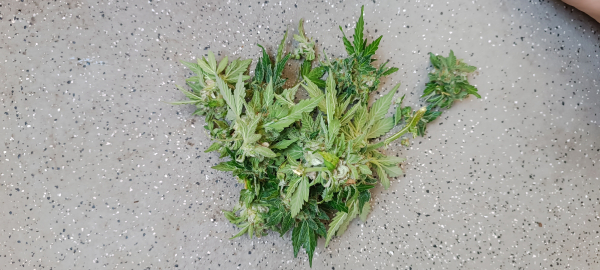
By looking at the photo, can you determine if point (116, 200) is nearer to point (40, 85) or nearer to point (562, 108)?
point (40, 85)

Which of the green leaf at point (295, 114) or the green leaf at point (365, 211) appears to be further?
the green leaf at point (365, 211)

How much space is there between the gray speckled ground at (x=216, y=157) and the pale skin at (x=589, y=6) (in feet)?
0.08

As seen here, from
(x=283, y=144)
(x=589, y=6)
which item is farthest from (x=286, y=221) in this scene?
(x=589, y=6)

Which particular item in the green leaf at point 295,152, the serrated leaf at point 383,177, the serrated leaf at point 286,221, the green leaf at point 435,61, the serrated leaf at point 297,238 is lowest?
the serrated leaf at point 297,238

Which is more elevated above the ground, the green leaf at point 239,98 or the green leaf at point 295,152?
the green leaf at point 239,98

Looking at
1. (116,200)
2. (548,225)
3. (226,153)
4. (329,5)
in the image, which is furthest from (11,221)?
(548,225)

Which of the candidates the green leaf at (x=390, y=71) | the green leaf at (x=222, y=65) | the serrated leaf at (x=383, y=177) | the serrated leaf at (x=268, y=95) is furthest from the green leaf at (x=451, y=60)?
the green leaf at (x=222, y=65)

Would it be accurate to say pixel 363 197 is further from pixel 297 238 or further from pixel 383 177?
pixel 297 238

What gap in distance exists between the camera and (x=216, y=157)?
0.75m

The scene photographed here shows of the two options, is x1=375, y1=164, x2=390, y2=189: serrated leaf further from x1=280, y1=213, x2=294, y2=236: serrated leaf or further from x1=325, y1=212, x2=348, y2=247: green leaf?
x1=280, y1=213, x2=294, y2=236: serrated leaf

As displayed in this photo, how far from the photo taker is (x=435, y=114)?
66 centimetres

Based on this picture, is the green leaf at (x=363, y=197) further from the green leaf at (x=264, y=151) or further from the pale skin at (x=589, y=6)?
the pale skin at (x=589, y=6)

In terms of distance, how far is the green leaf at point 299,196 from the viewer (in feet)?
1.95

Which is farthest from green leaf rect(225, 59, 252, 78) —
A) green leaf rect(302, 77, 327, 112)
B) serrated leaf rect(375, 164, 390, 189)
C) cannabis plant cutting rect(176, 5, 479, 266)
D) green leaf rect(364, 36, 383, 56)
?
serrated leaf rect(375, 164, 390, 189)
